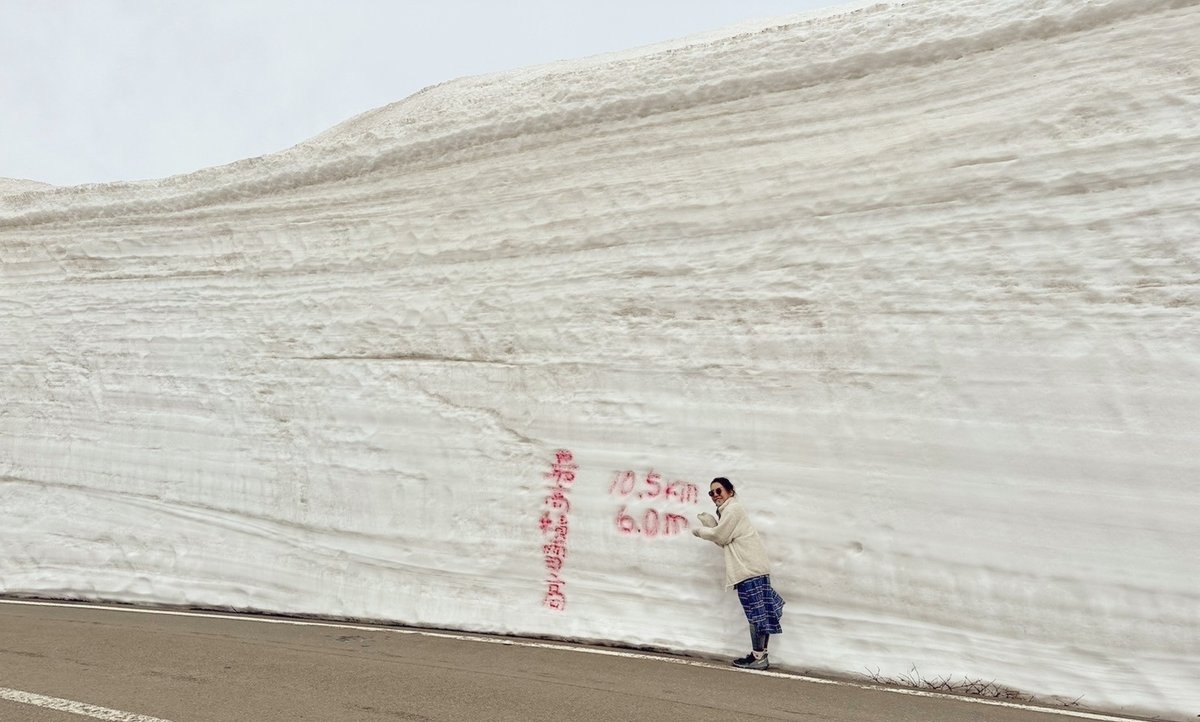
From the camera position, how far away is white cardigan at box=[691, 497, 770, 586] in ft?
15.6

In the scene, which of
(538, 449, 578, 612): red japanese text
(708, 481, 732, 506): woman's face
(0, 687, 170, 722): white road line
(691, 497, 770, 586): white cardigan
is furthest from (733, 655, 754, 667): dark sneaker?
(0, 687, 170, 722): white road line

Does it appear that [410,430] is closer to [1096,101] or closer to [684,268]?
[684,268]

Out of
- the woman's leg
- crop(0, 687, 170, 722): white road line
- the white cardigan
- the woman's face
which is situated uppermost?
the woman's face

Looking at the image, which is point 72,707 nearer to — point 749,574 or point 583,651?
point 583,651

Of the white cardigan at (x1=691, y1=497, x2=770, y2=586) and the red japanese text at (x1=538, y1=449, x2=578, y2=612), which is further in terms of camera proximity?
the red japanese text at (x1=538, y1=449, x2=578, y2=612)

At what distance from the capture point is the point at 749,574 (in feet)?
15.5

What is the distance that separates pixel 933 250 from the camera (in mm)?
5121

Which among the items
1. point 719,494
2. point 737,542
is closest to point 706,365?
point 719,494

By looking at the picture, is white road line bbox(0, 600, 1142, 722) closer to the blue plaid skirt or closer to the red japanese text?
the blue plaid skirt

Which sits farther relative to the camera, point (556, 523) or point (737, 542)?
point (556, 523)

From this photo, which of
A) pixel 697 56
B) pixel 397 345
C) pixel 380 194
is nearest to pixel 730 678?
pixel 397 345

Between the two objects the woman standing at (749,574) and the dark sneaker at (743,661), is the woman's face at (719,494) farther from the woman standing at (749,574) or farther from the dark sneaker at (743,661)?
the dark sneaker at (743,661)

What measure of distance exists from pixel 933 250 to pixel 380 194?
5101 millimetres

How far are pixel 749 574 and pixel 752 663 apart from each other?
57cm
